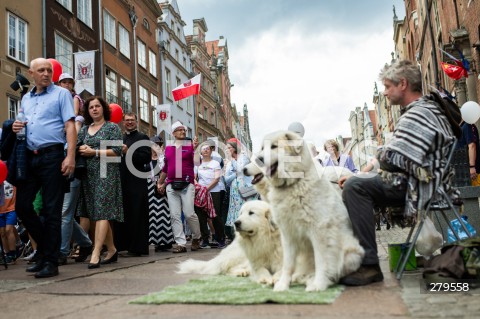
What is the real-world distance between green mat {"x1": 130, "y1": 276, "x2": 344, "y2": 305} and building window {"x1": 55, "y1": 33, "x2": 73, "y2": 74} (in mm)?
17391

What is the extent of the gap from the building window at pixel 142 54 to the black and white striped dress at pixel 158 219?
21882mm

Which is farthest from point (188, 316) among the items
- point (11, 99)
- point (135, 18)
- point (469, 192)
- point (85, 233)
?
point (135, 18)

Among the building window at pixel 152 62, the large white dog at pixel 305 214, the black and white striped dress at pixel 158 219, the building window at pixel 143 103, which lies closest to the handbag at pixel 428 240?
the large white dog at pixel 305 214

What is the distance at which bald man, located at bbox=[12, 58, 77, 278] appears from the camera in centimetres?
479

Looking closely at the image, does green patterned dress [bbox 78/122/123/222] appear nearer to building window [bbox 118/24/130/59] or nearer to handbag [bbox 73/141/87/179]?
handbag [bbox 73/141/87/179]

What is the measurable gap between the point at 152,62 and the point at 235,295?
3017cm

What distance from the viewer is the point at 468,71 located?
16609 mm

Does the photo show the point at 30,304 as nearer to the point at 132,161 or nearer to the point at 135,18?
the point at 132,161

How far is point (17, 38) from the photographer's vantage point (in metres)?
16.5

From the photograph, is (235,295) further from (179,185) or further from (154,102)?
(154,102)

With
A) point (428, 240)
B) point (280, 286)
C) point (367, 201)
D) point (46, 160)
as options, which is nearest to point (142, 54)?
point (46, 160)

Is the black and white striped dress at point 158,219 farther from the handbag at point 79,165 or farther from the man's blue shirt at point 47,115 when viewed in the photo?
the man's blue shirt at point 47,115

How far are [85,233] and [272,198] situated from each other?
348 cm

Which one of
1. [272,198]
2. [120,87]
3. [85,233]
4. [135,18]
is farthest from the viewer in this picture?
[135,18]
